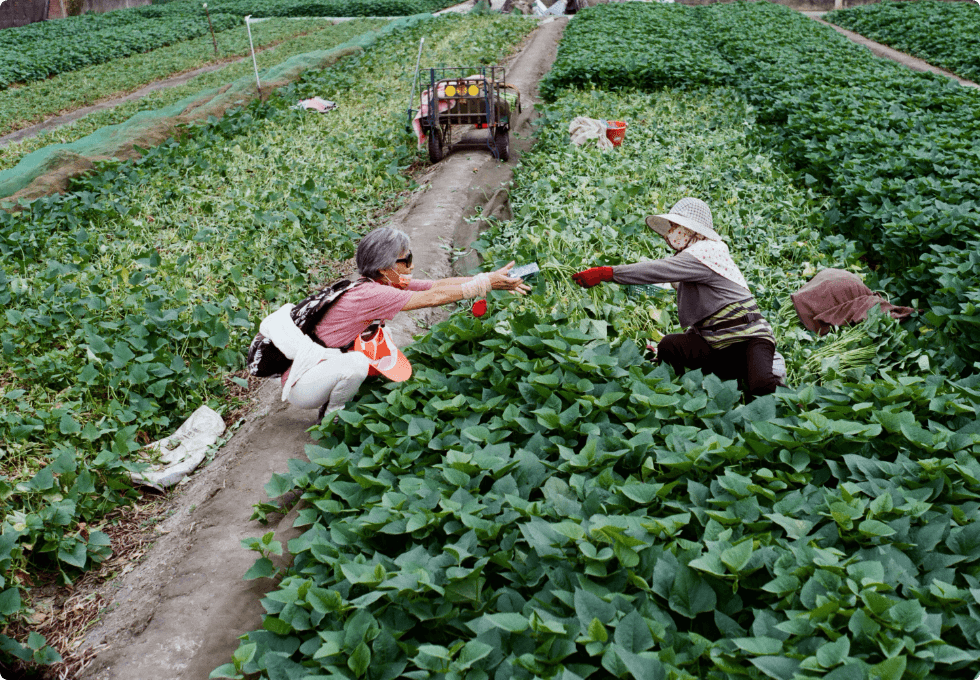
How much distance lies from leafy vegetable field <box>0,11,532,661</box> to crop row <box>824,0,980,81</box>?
643 inches

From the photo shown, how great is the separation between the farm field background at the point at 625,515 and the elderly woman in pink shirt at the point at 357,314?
0.60 ft

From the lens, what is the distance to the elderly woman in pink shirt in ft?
13.4

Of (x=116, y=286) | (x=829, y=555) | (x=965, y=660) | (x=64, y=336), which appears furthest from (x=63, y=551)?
(x=965, y=660)

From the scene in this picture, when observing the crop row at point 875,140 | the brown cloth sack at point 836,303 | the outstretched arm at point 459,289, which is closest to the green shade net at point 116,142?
the crop row at point 875,140

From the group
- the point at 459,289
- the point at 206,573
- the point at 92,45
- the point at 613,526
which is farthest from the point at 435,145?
the point at 92,45

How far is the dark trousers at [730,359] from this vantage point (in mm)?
4102

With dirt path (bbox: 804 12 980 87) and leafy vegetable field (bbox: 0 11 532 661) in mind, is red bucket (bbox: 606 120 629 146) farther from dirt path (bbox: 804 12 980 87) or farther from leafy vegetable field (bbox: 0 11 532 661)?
dirt path (bbox: 804 12 980 87)

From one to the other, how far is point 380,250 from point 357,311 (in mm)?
386

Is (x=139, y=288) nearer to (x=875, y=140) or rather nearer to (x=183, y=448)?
(x=183, y=448)

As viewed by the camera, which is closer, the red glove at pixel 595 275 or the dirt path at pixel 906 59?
the red glove at pixel 595 275

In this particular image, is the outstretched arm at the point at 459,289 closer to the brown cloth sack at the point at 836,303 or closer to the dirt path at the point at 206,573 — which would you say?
the dirt path at the point at 206,573

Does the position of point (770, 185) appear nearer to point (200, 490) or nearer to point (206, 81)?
point (200, 490)

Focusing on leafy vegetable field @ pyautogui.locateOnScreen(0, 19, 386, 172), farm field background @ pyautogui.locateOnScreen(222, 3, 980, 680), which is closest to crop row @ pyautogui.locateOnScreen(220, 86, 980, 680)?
farm field background @ pyautogui.locateOnScreen(222, 3, 980, 680)

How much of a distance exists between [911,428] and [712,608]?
1423 mm
